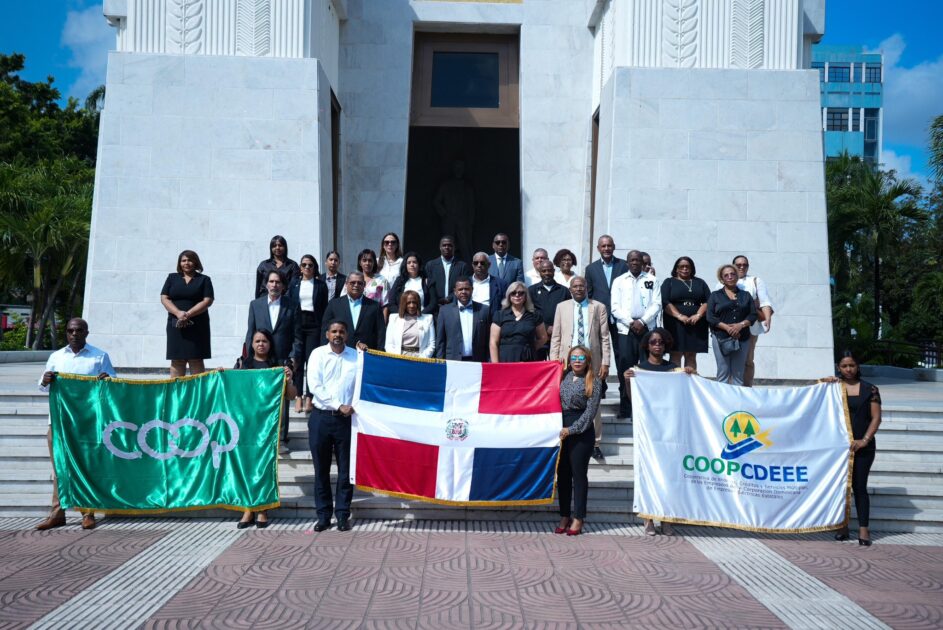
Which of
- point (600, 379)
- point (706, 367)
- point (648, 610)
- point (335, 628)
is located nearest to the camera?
point (335, 628)

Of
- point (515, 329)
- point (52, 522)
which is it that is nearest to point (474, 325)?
point (515, 329)

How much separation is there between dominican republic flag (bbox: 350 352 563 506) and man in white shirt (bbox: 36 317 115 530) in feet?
8.10

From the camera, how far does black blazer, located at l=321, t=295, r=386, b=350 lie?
330 inches

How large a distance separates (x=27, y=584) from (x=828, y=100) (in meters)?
101

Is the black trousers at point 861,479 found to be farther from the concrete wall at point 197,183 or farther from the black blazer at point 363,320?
the concrete wall at point 197,183

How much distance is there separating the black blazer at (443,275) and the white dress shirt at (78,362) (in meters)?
3.76

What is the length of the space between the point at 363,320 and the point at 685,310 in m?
3.69

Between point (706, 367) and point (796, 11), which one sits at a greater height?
point (796, 11)

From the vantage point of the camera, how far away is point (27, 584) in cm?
548

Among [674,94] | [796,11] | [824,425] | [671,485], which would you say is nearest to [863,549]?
[824,425]

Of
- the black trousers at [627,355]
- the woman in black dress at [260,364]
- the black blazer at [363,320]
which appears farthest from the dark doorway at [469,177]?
the woman in black dress at [260,364]

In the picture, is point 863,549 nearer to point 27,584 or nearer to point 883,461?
point 883,461

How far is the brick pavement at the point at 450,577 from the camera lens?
498 centimetres

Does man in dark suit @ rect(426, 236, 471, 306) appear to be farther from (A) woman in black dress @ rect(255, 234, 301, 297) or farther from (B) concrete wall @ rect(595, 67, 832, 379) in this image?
(B) concrete wall @ rect(595, 67, 832, 379)
